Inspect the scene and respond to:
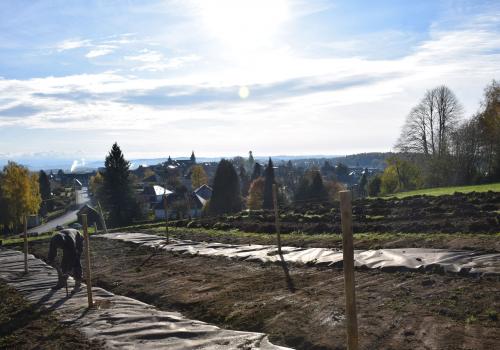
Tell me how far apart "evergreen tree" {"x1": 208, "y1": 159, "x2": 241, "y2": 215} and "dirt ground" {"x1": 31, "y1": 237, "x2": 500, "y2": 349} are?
32892mm

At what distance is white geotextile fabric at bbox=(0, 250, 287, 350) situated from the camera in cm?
614

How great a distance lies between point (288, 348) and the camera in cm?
569

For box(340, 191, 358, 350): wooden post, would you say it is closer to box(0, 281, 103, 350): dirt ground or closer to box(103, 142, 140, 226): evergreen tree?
box(0, 281, 103, 350): dirt ground

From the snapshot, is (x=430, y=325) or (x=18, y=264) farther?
(x=18, y=264)

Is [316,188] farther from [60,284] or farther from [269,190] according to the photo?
[60,284]

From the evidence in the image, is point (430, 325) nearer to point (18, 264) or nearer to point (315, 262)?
point (315, 262)

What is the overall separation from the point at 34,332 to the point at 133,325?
67.5 inches

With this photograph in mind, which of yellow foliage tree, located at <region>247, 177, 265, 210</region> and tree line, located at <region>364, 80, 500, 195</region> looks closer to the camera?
tree line, located at <region>364, 80, 500, 195</region>

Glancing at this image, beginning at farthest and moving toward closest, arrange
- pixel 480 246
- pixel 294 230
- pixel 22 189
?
pixel 22 189 < pixel 294 230 < pixel 480 246

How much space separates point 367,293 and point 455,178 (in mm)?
35721

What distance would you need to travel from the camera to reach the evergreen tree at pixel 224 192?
44.8 meters

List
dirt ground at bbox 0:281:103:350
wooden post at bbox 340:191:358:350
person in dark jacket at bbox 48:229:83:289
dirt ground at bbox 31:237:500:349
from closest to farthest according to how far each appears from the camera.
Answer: wooden post at bbox 340:191:358:350, dirt ground at bbox 31:237:500:349, dirt ground at bbox 0:281:103:350, person in dark jacket at bbox 48:229:83:289

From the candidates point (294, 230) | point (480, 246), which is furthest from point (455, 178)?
point (480, 246)

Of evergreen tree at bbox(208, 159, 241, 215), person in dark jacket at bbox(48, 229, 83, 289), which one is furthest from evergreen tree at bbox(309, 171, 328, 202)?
person in dark jacket at bbox(48, 229, 83, 289)
